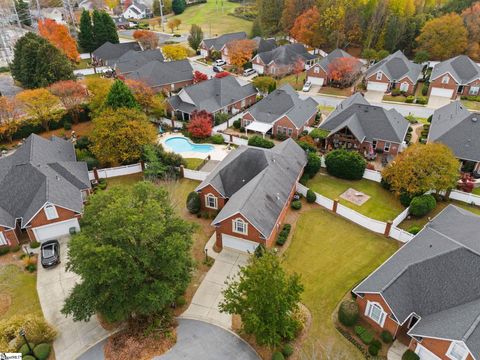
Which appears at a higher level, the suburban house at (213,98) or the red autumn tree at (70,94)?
the red autumn tree at (70,94)

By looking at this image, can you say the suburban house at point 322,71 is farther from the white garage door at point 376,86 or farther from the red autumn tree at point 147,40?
the red autumn tree at point 147,40

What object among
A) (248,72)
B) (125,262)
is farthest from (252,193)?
(248,72)

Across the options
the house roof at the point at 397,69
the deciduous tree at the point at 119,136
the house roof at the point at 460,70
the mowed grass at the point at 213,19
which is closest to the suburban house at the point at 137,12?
the mowed grass at the point at 213,19

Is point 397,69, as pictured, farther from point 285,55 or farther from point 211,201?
point 211,201

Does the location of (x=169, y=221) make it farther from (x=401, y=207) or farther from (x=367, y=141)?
(x=367, y=141)

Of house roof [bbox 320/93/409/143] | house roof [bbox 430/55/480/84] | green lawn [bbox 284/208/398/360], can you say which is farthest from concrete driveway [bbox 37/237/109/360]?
house roof [bbox 430/55/480/84]

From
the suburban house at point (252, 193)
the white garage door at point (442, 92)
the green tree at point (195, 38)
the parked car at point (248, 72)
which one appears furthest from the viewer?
the green tree at point (195, 38)

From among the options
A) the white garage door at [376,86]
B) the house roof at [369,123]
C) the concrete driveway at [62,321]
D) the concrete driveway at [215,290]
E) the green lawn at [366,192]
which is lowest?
the concrete driveway at [62,321]
